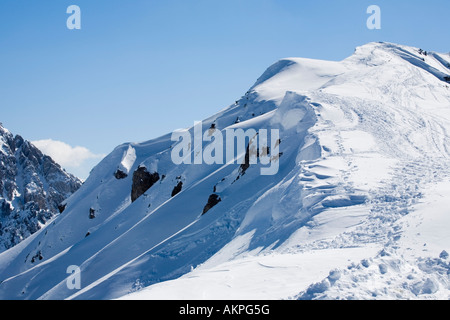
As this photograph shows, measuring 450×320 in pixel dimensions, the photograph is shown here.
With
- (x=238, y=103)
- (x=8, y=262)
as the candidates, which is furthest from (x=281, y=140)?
(x=8, y=262)

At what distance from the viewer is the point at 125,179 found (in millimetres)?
47781

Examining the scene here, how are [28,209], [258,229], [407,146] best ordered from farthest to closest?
[28,209]
[407,146]
[258,229]

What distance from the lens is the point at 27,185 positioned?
17062 centimetres

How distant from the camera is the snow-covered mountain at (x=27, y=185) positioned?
148875mm

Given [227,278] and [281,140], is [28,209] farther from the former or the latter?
[227,278]

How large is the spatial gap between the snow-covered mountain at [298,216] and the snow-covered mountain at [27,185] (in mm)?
115035

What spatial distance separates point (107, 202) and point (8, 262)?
13.0 m

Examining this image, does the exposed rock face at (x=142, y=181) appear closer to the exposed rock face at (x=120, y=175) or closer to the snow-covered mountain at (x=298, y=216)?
the snow-covered mountain at (x=298, y=216)

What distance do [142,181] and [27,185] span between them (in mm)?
148633
